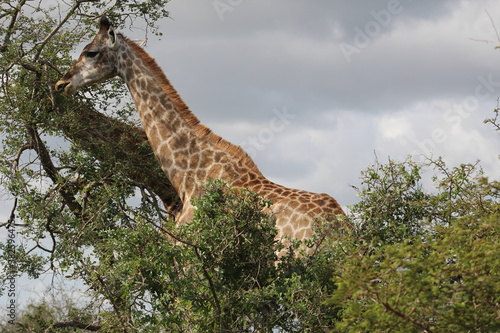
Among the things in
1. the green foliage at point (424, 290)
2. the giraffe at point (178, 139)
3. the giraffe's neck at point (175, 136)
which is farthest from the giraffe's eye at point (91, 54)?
the green foliage at point (424, 290)

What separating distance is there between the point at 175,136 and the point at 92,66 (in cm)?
195

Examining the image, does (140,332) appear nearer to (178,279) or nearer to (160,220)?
(178,279)

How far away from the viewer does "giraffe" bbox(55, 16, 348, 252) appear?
919cm

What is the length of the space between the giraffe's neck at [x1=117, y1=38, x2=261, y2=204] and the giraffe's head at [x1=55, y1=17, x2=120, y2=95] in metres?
0.19

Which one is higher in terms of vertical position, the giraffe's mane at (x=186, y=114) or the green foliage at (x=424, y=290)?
the giraffe's mane at (x=186, y=114)

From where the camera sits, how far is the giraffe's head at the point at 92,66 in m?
11.3

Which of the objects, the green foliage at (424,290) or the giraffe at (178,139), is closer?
the green foliage at (424,290)

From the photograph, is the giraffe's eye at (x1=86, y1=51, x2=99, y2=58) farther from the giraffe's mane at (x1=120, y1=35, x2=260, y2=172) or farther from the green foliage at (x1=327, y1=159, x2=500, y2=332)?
the green foliage at (x1=327, y1=159, x2=500, y2=332)

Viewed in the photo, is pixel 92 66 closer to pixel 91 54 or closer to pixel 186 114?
pixel 91 54

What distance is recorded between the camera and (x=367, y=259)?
4.84m

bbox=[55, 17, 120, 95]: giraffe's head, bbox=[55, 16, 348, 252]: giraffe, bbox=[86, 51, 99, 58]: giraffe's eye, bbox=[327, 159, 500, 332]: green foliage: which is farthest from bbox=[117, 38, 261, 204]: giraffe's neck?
bbox=[327, 159, 500, 332]: green foliage

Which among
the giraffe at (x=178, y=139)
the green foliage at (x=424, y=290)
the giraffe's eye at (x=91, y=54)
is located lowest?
the green foliage at (x=424, y=290)

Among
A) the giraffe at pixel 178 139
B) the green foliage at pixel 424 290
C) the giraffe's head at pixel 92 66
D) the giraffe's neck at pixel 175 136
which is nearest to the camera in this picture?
the green foliage at pixel 424 290

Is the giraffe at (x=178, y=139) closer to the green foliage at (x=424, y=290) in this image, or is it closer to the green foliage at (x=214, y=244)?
the green foliage at (x=214, y=244)
